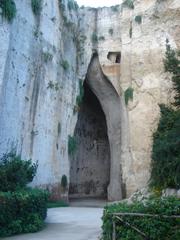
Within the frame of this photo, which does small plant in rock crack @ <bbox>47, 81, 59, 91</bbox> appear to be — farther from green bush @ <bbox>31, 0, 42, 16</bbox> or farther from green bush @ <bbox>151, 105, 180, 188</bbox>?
green bush @ <bbox>151, 105, 180, 188</bbox>

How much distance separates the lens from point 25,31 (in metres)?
15.6

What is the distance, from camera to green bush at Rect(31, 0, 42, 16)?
53.8ft

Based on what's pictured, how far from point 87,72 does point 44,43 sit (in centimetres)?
546

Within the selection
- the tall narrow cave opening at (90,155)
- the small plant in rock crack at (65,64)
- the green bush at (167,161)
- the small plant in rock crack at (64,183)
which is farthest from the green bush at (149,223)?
the tall narrow cave opening at (90,155)

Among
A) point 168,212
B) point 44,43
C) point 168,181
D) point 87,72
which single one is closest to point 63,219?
point 168,181

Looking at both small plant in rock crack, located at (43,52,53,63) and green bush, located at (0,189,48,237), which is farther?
small plant in rock crack, located at (43,52,53,63)

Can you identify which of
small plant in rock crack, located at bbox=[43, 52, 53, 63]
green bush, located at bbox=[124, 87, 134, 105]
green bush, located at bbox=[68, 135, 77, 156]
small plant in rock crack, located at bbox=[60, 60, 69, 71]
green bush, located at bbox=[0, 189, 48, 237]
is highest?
small plant in rock crack, located at bbox=[60, 60, 69, 71]

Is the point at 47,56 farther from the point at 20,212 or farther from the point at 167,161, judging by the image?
the point at 20,212

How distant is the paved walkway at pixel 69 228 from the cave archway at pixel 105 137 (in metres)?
7.35

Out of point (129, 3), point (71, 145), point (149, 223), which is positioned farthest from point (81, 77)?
point (149, 223)

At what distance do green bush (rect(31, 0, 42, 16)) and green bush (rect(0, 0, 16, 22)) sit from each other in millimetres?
2698

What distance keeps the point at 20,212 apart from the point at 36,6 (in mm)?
11071

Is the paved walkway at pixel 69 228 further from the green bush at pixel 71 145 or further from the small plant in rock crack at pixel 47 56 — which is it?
the small plant in rock crack at pixel 47 56

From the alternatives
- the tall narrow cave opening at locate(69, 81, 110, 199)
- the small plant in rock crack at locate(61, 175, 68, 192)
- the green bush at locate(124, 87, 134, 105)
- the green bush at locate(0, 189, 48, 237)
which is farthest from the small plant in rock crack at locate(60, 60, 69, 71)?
the green bush at locate(0, 189, 48, 237)
